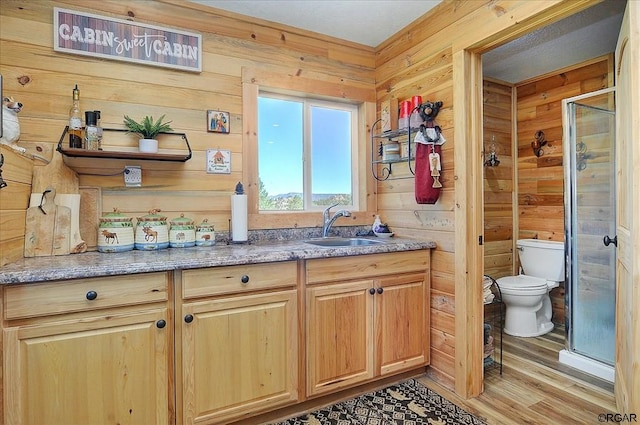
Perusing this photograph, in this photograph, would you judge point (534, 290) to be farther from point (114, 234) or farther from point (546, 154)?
point (114, 234)

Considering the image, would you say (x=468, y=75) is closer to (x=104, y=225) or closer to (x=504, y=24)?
(x=504, y=24)

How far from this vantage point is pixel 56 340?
1.39 meters

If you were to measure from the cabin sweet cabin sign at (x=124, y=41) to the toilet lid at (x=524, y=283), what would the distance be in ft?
9.38

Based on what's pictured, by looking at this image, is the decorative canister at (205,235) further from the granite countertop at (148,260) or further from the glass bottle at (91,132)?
the glass bottle at (91,132)

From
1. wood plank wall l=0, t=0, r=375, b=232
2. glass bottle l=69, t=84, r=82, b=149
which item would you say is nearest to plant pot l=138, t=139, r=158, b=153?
wood plank wall l=0, t=0, r=375, b=232

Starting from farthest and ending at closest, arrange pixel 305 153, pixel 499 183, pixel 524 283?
pixel 499 183
pixel 524 283
pixel 305 153

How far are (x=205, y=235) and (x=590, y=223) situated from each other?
2575mm

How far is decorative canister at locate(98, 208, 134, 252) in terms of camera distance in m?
1.86

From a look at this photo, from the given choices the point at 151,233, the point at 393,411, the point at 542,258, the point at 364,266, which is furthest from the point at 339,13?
the point at 542,258

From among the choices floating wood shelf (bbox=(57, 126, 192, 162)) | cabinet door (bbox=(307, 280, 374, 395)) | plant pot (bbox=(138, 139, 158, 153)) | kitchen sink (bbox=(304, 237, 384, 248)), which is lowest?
cabinet door (bbox=(307, 280, 374, 395))

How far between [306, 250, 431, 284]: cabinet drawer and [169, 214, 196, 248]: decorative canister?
74 cm

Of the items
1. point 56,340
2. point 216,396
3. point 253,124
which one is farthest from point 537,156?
point 56,340

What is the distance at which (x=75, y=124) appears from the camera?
186 cm

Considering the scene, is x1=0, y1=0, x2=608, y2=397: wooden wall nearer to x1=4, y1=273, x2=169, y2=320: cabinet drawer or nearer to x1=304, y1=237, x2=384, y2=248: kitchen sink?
x1=304, y1=237, x2=384, y2=248: kitchen sink
